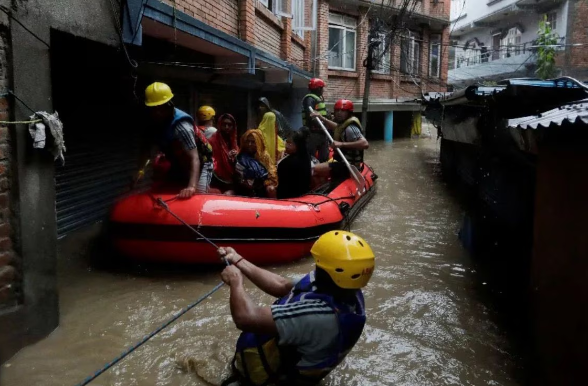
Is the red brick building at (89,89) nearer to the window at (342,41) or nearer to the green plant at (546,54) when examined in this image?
the window at (342,41)

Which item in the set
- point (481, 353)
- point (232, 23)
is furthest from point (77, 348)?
point (232, 23)

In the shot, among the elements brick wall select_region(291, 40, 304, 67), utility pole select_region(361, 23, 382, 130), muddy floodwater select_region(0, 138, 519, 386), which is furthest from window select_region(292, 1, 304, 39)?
muddy floodwater select_region(0, 138, 519, 386)

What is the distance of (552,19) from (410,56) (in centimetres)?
914

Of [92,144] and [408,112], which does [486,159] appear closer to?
[92,144]

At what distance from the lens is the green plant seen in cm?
2073

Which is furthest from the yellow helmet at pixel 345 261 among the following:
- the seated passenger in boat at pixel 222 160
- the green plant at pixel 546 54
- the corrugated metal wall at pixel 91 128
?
the green plant at pixel 546 54

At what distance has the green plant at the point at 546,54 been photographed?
20734 mm

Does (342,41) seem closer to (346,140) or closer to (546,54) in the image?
(546,54)

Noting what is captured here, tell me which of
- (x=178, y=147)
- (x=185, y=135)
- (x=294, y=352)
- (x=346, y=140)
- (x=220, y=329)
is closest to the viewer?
(x=294, y=352)

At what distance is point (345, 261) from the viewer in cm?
212

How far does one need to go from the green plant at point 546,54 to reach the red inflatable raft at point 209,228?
1980 cm

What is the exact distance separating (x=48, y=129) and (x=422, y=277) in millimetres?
3908

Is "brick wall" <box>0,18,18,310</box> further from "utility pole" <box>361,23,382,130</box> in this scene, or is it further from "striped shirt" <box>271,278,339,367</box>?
"utility pole" <box>361,23,382,130</box>

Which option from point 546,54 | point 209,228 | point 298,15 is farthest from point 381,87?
point 209,228
